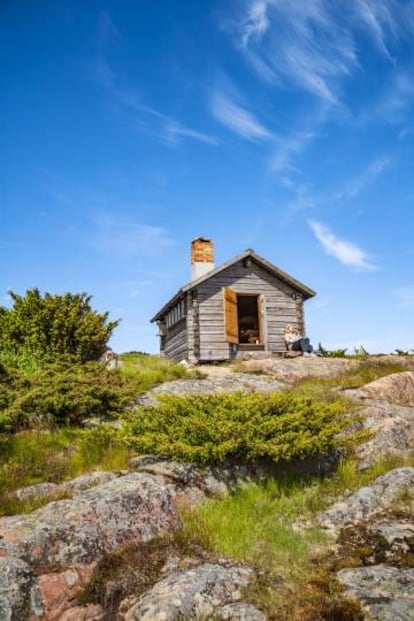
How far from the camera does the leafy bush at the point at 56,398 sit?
9.30m

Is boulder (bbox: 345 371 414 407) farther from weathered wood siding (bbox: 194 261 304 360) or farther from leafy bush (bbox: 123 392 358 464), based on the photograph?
weathered wood siding (bbox: 194 261 304 360)

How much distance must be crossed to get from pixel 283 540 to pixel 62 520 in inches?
94.5

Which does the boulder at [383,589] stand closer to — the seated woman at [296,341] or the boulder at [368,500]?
the boulder at [368,500]

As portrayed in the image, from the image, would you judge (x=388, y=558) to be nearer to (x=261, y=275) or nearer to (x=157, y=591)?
(x=157, y=591)

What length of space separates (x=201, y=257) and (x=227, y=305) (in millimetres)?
2447

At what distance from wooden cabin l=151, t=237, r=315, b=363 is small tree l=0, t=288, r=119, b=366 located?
5418 millimetres

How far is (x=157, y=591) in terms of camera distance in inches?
179

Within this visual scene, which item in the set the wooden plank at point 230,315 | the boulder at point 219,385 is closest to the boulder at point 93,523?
the boulder at point 219,385

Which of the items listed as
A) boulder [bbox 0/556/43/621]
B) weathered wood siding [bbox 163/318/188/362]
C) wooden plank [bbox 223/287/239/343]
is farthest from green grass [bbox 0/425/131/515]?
wooden plank [bbox 223/287/239/343]

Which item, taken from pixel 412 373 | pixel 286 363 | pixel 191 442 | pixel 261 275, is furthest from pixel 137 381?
pixel 261 275

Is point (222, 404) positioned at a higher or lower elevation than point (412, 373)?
lower

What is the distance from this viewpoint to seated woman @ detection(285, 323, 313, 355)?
807 inches

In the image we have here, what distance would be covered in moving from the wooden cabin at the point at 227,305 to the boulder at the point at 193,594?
49.4 feet

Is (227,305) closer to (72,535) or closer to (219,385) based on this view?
(219,385)
